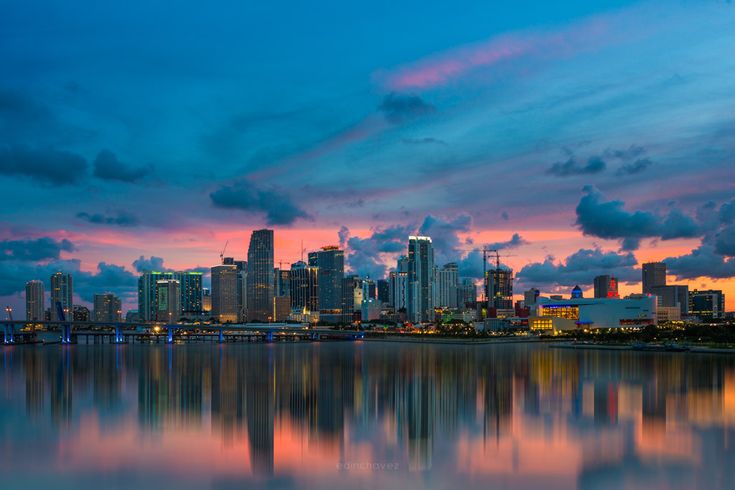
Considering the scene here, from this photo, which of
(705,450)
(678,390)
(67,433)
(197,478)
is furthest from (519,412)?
(67,433)

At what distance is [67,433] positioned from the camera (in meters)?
26.5

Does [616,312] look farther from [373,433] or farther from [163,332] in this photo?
[373,433]

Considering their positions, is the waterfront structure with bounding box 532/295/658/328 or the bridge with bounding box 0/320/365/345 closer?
the bridge with bounding box 0/320/365/345

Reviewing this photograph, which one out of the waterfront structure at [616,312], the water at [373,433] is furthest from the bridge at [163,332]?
the water at [373,433]

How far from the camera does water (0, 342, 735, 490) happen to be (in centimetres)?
1914

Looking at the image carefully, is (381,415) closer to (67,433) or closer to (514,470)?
(514,470)

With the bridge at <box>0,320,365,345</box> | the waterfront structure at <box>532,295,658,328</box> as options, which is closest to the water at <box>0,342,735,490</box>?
the bridge at <box>0,320,365,345</box>

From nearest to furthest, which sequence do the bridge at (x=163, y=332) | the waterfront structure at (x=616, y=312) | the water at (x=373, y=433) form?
the water at (x=373, y=433) → the bridge at (x=163, y=332) → the waterfront structure at (x=616, y=312)

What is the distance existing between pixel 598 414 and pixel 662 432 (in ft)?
14.9

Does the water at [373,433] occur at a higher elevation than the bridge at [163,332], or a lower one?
higher

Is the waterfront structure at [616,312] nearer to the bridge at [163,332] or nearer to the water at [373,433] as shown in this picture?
the bridge at [163,332]

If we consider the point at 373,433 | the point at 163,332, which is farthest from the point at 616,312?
the point at 373,433

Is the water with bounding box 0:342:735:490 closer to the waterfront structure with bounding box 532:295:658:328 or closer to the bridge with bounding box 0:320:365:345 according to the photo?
the bridge with bounding box 0:320:365:345

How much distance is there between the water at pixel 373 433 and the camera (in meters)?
19.1
